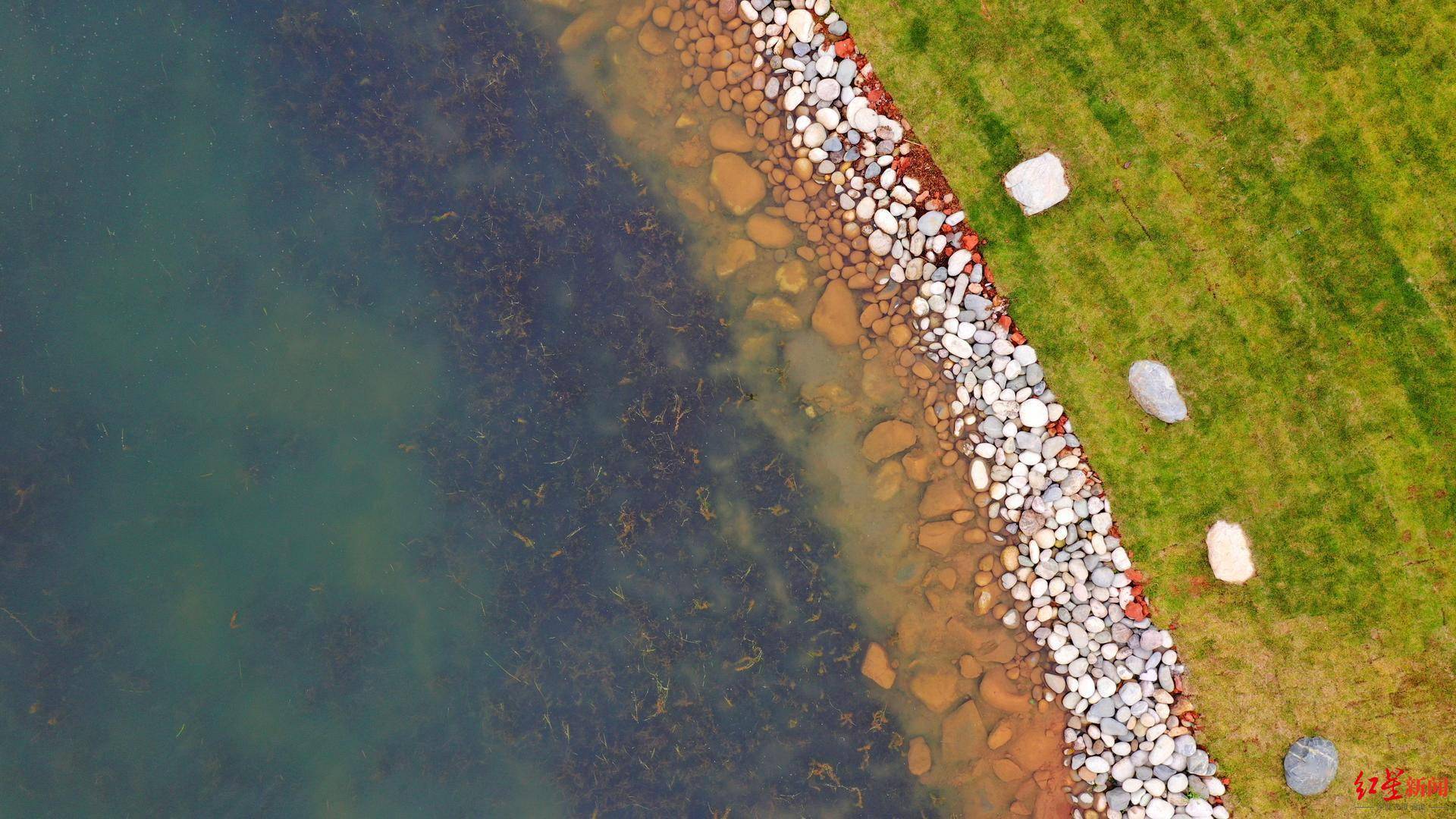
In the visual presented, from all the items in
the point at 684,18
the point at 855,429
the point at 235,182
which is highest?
the point at 235,182

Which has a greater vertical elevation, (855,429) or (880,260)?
(880,260)

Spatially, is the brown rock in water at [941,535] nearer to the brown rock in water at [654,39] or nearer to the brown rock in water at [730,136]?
the brown rock in water at [730,136]

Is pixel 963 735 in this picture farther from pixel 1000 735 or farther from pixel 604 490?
pixel 604 490

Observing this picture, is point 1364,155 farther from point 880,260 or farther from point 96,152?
point 96,152

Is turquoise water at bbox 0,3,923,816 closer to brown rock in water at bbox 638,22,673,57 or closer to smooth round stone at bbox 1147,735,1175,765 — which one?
brown rock in water at bbox 638,22,673,57

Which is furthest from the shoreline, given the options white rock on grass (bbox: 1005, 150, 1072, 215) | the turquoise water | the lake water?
the turquoise water

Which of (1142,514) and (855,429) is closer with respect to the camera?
(1142,514)

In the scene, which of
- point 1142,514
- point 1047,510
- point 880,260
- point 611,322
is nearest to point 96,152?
point 611,322
